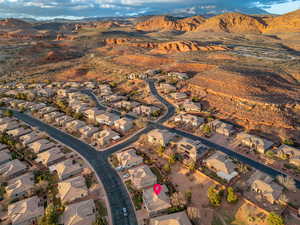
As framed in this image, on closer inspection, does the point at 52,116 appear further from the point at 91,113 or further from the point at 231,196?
the point at 231,196

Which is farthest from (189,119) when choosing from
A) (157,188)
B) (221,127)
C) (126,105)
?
(157,188)

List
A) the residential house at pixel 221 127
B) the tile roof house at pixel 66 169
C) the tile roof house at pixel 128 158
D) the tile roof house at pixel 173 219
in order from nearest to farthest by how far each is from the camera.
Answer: the tile roof house at pixel 173 219
the tile roof house at pixel 66 169
the tile roof house at pixel 128 158
the residential house at pixel 221 127

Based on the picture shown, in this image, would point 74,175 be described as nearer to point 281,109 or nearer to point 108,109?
point 108,109

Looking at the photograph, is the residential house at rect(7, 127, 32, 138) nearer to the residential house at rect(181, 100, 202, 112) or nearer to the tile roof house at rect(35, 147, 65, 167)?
the tile roof house at rect(35, 147, 65, 167)

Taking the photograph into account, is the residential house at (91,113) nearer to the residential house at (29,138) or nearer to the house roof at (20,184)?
the residential house at (29,138)

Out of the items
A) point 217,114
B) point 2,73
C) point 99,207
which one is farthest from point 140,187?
point 2,73

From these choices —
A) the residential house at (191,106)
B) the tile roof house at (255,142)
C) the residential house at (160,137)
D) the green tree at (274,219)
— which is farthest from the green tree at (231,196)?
the residential house at (191,106)
